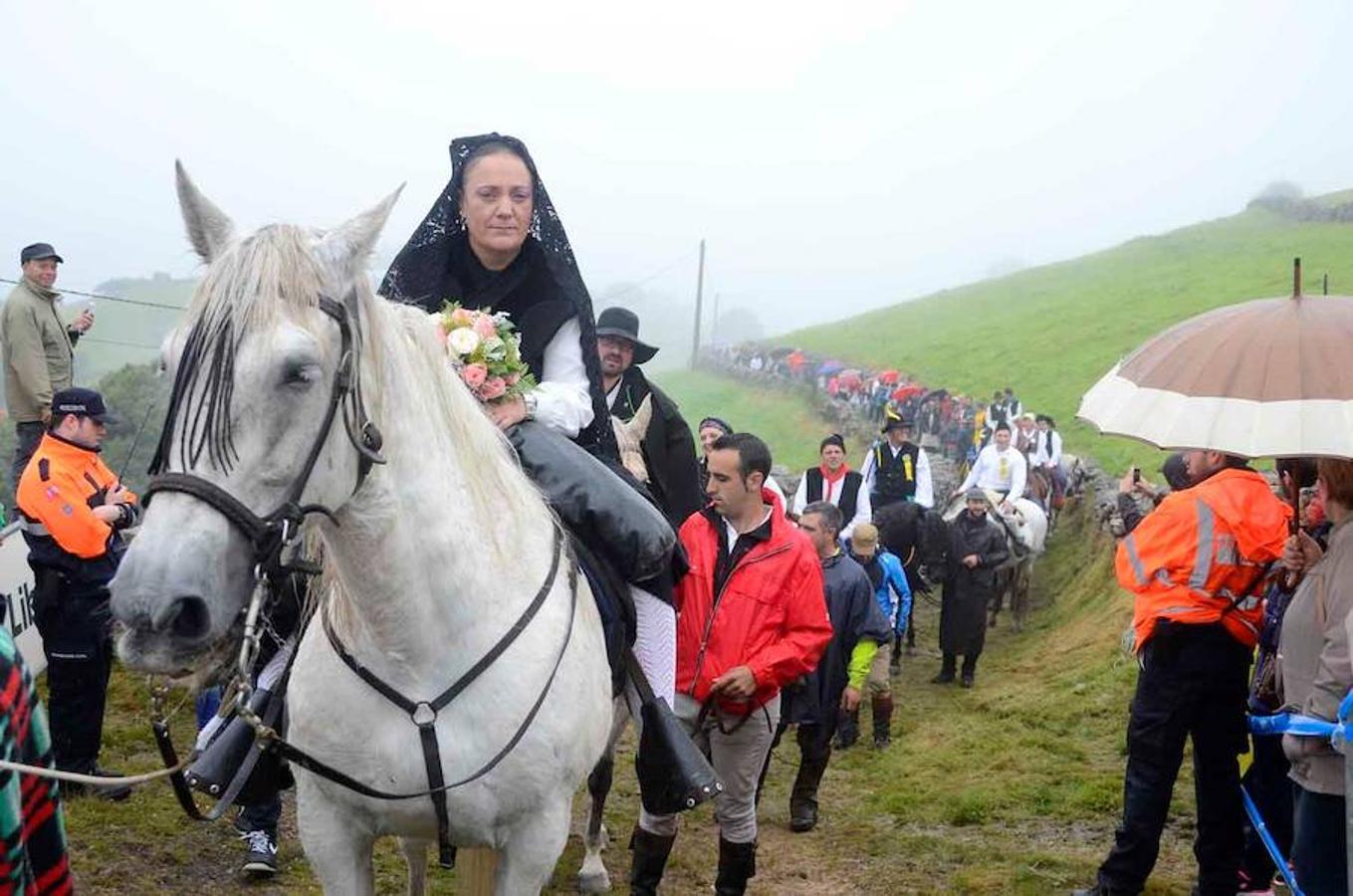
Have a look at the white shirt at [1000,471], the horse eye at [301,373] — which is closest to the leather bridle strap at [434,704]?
the horse eye at [301,373]

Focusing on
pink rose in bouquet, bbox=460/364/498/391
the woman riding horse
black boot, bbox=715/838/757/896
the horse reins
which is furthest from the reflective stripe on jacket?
pink rose in bouquet, bbox=460/364/498/391

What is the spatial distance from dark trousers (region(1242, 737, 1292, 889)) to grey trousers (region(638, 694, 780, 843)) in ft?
7.36

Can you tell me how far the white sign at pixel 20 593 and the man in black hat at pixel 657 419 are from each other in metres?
4.01

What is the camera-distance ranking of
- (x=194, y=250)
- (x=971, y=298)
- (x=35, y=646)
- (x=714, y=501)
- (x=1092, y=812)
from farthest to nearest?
1. (x=971, y=298)
2. (x=35, y=646)
3. (x=1092, y=812)
4. (x=714, y=501)
5. (x=194, y=250)

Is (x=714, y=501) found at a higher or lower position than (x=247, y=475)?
lower

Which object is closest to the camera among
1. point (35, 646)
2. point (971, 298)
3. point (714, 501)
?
point (714, 501)

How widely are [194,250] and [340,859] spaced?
1.74 m

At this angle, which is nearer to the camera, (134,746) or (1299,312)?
(1299,312)

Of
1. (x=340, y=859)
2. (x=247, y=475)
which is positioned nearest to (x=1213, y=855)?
(x=340, y=859)

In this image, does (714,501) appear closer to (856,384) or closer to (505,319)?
(505,319)

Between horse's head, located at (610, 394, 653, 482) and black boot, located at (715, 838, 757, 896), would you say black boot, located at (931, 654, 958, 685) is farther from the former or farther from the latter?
black boot, located at (715, 838, 757, 896)

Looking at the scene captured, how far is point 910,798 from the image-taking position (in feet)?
24.3

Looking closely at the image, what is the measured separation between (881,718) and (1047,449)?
10.5 m

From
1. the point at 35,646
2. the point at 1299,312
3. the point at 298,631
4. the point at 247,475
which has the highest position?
the point at 1299,312
